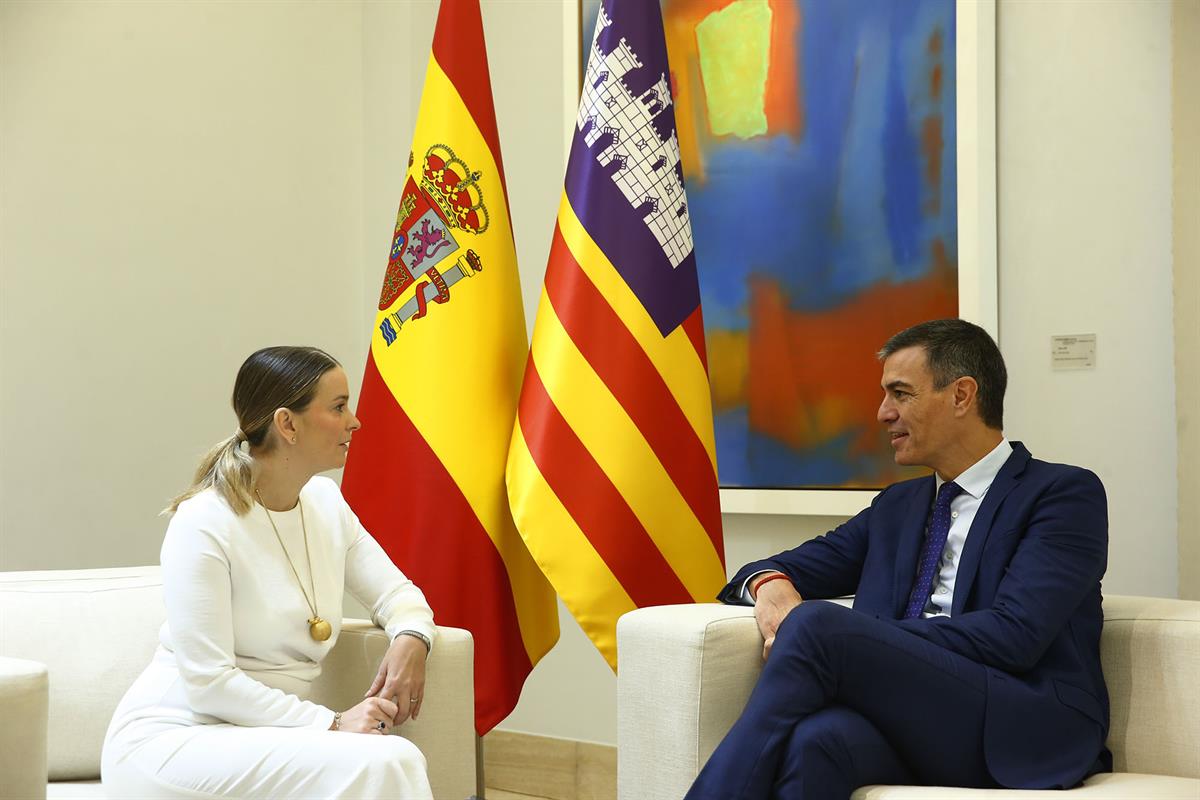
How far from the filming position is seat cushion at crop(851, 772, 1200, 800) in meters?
1.93

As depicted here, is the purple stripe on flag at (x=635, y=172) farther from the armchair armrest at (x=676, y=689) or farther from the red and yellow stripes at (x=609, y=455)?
the armchair armrest at (x=676, y=689)

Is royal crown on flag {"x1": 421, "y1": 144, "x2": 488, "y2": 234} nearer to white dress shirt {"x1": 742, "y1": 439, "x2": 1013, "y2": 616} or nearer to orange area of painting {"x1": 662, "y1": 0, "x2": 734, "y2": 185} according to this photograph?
orange area of painting {"x1": 662, "y1": 0, "x2": 734, "y2": 185}

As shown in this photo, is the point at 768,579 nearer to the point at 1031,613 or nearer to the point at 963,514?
the point at 963,514

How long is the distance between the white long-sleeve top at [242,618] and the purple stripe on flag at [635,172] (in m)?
0.95

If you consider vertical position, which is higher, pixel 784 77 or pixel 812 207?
pixel 784 77

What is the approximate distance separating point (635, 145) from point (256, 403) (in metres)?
1.13

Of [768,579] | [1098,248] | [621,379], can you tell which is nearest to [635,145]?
[621,379]

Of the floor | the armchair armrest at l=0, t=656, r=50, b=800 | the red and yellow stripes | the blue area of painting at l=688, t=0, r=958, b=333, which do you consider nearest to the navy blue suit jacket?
the red and yellow stripes

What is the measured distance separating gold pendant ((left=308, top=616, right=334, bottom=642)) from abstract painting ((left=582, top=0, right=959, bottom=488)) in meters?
1.62

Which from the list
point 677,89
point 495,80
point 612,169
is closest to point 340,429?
point 612,169

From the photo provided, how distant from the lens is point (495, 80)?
4156 millimetres

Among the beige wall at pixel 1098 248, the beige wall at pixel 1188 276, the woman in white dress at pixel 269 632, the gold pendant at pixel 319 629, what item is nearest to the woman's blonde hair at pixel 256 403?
the woman in white dress at pixel 269 632

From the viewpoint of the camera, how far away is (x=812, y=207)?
3.49 metres

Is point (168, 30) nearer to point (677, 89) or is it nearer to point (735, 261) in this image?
point (677, 89)
